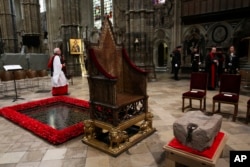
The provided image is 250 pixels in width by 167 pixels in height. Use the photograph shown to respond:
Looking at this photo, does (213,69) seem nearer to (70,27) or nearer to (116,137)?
(116,137)

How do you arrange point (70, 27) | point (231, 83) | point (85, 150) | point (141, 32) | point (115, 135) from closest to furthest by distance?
1. point (115, 135)
2. point (85, 150)
3. point (231, 83)
4. point (141, 32)
5. point (70, 27)

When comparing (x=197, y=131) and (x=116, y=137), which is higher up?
(x=197, y=131)

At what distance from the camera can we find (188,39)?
44.5 ft

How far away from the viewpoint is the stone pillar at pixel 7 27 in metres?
16.4

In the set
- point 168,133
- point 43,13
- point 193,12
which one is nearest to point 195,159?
point 168,133

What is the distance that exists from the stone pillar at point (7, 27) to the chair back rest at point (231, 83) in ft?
55.3

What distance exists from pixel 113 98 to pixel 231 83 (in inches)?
120

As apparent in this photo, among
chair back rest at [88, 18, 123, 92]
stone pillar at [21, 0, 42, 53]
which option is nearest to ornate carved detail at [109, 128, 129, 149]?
chair back rest at [88, 18, 123, 92]

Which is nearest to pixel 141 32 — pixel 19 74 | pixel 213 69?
pixel 213 69

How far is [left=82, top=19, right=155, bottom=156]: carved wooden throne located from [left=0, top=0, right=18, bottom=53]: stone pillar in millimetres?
15902

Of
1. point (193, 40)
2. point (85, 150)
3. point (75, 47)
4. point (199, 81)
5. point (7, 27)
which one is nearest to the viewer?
point (85, 150)

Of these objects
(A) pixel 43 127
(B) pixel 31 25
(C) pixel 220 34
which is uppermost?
(B) pixel 31 25

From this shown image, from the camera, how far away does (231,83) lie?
4516 mm

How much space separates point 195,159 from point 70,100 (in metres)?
4.48
